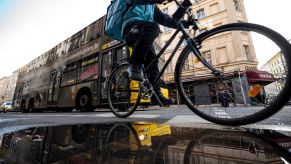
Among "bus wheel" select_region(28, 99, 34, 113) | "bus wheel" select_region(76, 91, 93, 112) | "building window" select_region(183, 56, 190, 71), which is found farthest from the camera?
"bus wheel" select_region(28, 99, 34, 113)

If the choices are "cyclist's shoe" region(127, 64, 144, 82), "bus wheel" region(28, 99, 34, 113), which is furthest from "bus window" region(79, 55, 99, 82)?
"bus wheel" region(28, 99, 34, 113)

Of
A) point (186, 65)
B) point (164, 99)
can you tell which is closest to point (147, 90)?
point (164, 99)

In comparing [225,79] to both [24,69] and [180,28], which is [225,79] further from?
[24,69]

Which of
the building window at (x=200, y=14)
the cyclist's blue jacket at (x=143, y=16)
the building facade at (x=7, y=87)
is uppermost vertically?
the building window at (x=200, y=14)

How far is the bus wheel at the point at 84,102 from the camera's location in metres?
6.71

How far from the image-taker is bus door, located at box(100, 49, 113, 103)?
6.24m

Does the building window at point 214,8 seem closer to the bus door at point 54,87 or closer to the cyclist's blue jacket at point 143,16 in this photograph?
the bus door at point 54,87

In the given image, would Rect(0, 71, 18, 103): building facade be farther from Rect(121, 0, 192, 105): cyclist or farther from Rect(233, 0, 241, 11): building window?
Rect(121, 0, 192, 105): cyclist

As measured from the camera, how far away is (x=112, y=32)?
2492mm

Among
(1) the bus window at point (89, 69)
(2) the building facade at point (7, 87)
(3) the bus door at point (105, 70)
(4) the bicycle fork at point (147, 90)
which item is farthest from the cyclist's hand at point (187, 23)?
(2) the building facade at point (7, 87)

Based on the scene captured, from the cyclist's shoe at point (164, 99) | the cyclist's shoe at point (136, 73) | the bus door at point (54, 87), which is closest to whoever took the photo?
the cyclist's shoe at point (164, 99)

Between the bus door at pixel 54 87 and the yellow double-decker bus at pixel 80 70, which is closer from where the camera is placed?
the yellow double-decker bus at pixel 80 70

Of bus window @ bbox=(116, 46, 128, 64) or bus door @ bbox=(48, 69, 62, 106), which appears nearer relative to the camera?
bus window @ bbox=(116, 46, 128, 64)

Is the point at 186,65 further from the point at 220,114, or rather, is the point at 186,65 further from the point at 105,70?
the point at 105,70
